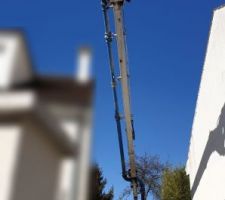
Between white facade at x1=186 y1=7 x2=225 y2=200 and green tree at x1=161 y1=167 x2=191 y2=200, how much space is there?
12.2ft

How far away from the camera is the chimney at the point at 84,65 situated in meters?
1.48

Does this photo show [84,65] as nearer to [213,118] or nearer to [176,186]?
[213,118]

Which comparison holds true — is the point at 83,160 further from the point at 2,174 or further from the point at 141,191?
the point at 141,191

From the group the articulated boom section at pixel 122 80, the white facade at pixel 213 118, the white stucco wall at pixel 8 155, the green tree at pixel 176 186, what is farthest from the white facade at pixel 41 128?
the green tree at pixel 176 186

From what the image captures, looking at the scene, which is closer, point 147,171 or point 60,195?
point 60,195

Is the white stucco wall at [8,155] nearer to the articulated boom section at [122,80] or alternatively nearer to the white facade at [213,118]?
the articulated boom section at [122,80]

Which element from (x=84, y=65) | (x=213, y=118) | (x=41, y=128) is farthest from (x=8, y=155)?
(x=213, y=118)

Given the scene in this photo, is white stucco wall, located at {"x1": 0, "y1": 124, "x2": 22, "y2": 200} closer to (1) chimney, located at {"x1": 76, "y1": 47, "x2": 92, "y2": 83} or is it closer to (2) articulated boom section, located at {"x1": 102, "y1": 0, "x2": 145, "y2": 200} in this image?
(1) chimney, located at {"x1": 76, "y1": 47, "x2": 92, "y2": 83}

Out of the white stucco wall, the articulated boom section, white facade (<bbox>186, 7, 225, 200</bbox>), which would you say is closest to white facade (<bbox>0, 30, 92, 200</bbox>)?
the white stucco wall

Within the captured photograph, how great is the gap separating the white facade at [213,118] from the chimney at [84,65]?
919 cm

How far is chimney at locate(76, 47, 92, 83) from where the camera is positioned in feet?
4.87

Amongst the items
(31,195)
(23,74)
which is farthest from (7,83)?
(31,195)

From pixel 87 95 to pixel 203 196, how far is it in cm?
1313

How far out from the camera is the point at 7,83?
1437 mm
